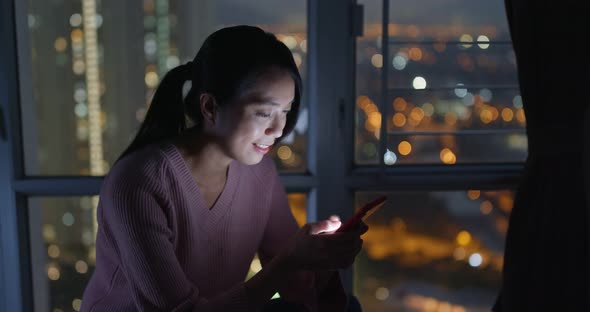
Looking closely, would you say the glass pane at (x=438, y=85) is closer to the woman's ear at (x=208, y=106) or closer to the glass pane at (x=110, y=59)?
the glass pane at (x=110, y=59)

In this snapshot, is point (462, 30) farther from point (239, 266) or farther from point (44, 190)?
point (44, 190)

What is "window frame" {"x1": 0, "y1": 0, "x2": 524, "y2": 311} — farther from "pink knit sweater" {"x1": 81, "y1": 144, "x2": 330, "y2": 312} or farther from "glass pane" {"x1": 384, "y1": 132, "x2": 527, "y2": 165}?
"pink knit sweater" {"x1": 81, "y1": 144, "x2": 330, "y2": 312}

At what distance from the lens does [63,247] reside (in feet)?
6.07

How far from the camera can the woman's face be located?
3.51ft

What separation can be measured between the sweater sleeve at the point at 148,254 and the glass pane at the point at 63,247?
0.63m

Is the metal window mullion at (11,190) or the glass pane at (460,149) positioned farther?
the glass pane at (460,149)

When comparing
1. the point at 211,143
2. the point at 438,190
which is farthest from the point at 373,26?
the point at 211,143

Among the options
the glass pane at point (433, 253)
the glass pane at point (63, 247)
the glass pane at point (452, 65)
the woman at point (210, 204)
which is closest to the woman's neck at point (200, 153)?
the woman at point (210, 204)

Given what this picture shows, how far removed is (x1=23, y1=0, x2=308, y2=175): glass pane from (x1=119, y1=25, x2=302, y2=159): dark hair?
0.40 meters

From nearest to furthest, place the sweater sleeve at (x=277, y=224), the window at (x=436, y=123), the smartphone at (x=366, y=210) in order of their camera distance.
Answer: the smartphone at (x=366, y=210)
the sweater sleeve at (x=277, y=224)
the window at (x=436, y=123)

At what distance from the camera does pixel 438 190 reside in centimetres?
167

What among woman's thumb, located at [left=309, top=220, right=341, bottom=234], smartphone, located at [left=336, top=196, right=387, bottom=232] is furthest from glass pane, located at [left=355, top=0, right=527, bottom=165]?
smartphone, located at [left=336, top=196, right=387, bottom=232]

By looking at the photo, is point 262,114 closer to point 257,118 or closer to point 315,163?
point 257,118

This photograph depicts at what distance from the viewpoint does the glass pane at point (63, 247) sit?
5.55 feet
